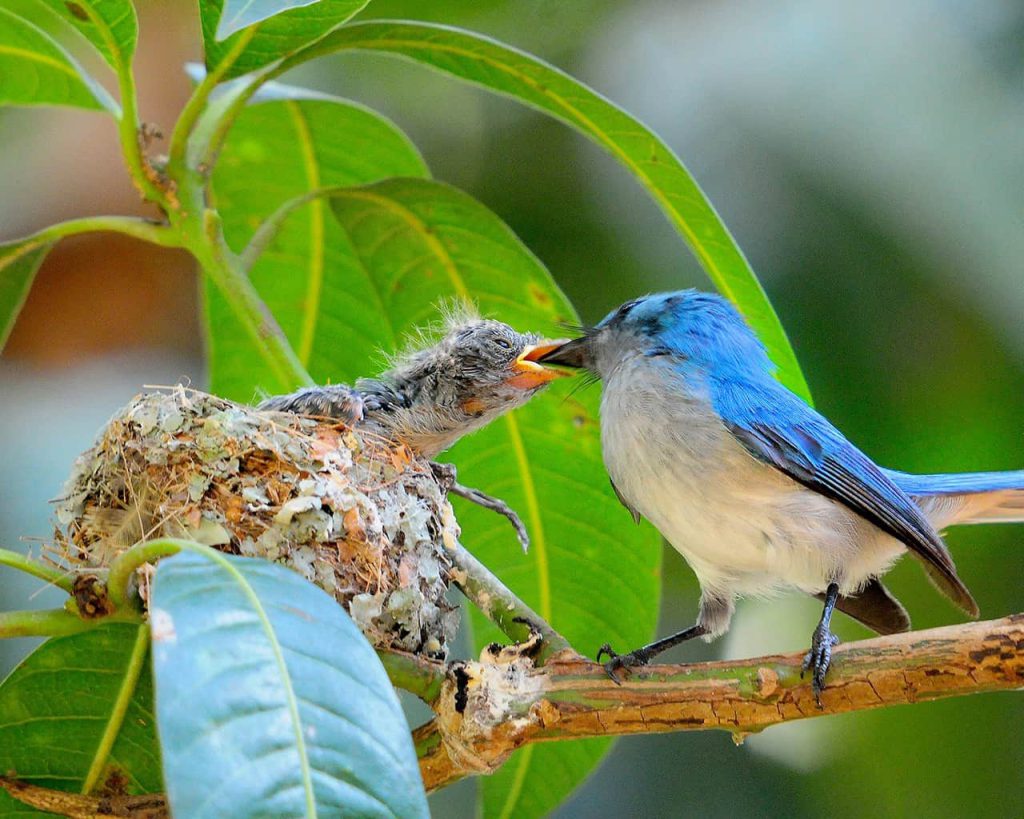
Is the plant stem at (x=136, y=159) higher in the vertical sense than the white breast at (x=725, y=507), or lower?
higher

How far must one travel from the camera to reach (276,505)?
7.95 feet

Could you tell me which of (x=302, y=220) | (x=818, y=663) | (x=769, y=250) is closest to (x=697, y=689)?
(x=818, y=663)

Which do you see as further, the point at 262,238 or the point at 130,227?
the point at 262,238

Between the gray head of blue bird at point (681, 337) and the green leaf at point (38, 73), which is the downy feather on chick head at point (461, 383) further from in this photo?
the green leaf at point (38, 73)

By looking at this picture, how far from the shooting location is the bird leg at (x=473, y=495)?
2721 millimetres

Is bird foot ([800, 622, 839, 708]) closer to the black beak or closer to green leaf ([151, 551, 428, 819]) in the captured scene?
green leaf ([151, 551, 428, 819])

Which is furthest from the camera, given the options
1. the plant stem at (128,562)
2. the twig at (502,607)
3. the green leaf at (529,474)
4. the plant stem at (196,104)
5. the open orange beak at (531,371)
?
the open orange beak at (531,371)

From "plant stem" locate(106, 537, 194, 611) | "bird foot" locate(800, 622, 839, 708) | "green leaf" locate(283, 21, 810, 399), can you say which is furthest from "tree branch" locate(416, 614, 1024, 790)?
"green leaf" locate(283, 21, 810, 399)

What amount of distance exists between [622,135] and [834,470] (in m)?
0.81

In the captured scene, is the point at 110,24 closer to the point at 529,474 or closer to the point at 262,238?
the point at 262,238

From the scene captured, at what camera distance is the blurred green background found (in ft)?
12.5

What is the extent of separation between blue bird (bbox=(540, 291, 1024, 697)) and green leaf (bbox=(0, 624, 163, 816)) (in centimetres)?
91

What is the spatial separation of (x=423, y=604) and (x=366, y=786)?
95cm

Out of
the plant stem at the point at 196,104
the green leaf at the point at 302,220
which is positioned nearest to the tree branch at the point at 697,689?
the plant stem at the point at 196,104
